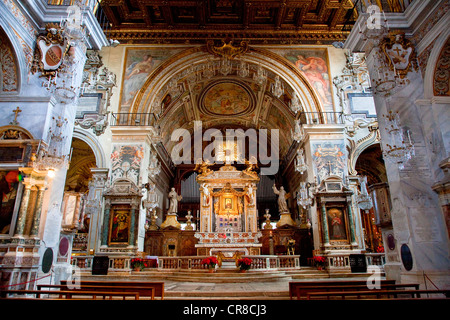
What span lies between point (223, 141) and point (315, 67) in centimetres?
967

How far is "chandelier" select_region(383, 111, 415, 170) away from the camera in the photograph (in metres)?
6.36

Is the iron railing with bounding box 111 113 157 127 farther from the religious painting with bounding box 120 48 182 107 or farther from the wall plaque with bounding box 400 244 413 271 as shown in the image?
the wall plaque with bounding box 400 244 413 271

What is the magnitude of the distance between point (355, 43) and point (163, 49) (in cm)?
1019

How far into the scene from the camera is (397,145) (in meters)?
6.38

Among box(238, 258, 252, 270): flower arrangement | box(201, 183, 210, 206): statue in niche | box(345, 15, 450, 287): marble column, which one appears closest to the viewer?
box(345, 15, 450, 287): marble column

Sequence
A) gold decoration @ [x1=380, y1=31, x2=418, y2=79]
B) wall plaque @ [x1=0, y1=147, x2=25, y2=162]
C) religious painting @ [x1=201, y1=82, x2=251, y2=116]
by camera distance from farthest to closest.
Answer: religious painting @ [x1=201, y1=82, x2=251, y2=116]
gold decoration @ [x1=380, y1=31, x2=418, y2=79]
wall plaque @ [x1=0, y1=147, x2=25, y2=162]

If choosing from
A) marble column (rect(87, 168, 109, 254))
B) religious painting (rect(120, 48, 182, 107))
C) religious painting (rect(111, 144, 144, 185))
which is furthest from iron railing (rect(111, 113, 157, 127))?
marble column (rect(87, 168, 109, 254))

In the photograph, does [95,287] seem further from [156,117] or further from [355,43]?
[156,117]

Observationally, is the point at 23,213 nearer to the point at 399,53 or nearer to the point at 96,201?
the point at 96,201

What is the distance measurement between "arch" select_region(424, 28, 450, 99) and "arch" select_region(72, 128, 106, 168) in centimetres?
1264

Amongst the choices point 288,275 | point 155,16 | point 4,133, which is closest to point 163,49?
point 155,16

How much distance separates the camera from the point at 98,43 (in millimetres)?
8922

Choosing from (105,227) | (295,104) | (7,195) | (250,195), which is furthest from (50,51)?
(250,195)

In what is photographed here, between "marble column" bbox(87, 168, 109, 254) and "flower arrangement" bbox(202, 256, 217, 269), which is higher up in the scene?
"marble column" bbox(87, 168, 109, 254)
